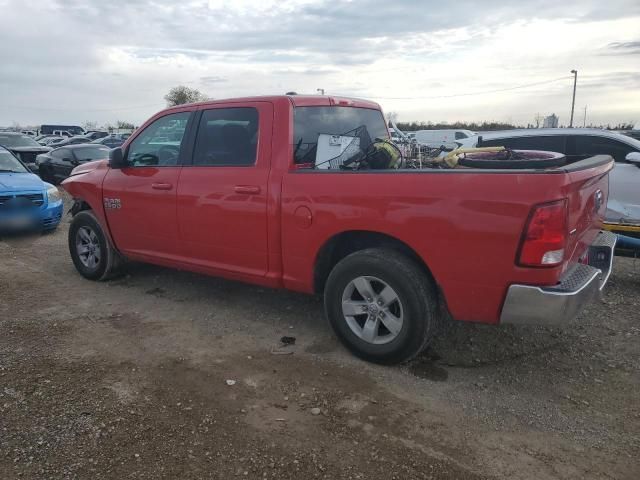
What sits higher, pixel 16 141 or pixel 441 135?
pixel 16 141

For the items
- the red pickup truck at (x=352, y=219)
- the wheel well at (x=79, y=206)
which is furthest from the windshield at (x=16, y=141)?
the red pickup truck at (x=352, y=219)

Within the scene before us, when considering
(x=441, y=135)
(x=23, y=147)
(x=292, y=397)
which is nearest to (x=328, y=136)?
(x=292, y=397)

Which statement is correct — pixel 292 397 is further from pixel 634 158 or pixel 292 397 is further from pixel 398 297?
pixel 634 158

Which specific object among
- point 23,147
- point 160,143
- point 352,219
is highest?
point 160,143

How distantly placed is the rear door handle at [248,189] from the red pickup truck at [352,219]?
0.02 meters

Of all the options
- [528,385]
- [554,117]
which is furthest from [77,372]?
[554,117]

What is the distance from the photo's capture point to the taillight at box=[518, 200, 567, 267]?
2.96m

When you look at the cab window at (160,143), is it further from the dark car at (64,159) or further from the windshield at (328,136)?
the dark car at (64,159)

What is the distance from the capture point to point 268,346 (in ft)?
13.8

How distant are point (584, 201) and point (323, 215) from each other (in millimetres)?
1730

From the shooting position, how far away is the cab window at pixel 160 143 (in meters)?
4.95

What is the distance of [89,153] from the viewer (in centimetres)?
1550

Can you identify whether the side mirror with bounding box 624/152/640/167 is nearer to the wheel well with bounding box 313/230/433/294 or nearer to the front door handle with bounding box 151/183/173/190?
the wheel well with bounding box 313/230/433/294

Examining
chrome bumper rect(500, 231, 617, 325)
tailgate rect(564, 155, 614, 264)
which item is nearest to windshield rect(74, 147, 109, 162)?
tailgate rect(564, 155, 614, 264)
